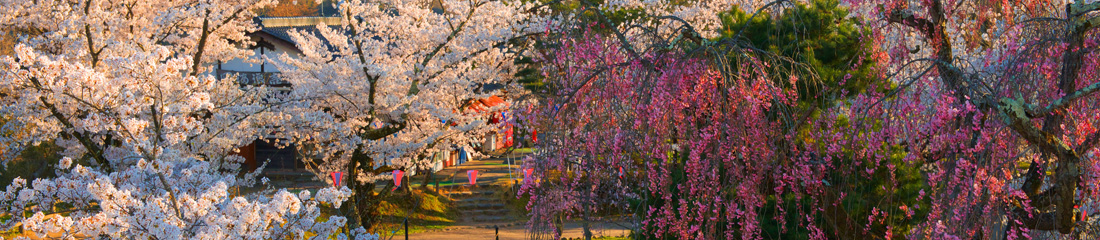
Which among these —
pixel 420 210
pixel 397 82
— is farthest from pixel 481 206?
pixel 397 82

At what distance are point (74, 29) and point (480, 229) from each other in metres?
8.77

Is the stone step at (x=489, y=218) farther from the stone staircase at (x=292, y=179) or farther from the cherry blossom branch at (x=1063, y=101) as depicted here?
the cherry blossom branch at (x=1063, y=101)

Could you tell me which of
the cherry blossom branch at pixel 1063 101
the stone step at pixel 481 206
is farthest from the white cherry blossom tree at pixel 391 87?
the cherry blossom branch at pixel 1063 101

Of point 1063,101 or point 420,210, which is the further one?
point 420,210

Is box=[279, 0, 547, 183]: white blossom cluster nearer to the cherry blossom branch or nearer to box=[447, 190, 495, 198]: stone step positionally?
box=[447, 190, 495, 198]: stone step

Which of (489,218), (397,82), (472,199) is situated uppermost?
(397,82)

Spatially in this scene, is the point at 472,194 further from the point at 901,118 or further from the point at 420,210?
the point at 901,118

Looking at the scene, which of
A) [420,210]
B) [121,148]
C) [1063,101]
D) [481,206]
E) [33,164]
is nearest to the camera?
[1063,101]

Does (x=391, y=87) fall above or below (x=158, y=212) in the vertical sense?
above

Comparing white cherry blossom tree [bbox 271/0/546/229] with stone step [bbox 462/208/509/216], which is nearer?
white cherry blossom tree [bbox 271/0/546/229]

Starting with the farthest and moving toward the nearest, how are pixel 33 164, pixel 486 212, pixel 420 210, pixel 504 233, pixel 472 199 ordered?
pixel 472 199 < pixel 486 212 < pixel 420 210 < pixel 504 233 < pixel 33 164

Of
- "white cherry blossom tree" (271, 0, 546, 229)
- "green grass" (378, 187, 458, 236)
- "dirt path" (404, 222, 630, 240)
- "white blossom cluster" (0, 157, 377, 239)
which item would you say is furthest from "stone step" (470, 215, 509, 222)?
"white blossom cluster" (0, 157, 377, 239)

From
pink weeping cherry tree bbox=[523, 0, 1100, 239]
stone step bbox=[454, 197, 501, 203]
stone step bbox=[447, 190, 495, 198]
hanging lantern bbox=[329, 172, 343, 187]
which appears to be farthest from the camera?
stone step bbox=[447, 190, 495, 198]

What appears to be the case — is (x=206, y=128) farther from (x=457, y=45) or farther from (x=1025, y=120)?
(x=1025, y=120)
